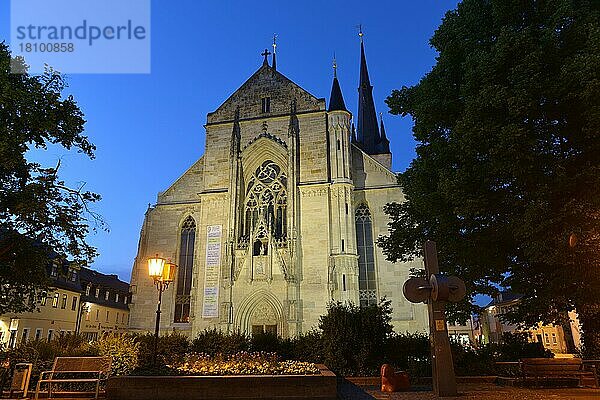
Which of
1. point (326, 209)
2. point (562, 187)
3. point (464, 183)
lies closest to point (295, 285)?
point (326, 209)

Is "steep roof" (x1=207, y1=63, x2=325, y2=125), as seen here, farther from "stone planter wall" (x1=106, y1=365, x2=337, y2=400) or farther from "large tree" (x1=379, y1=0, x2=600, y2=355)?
"stone planter wall" (x1=106, y1=365, x2=337, y2=400)

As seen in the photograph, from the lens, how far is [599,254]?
9781mm

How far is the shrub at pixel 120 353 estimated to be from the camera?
10.0 meters

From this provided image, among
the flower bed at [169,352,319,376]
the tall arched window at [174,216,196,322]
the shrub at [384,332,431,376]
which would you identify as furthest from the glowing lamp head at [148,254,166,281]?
the tall arched window at [174,216,196,322]

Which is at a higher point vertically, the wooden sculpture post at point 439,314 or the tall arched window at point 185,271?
the tall arched window at point 185,271

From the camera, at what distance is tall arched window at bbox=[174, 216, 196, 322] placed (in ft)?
83.5

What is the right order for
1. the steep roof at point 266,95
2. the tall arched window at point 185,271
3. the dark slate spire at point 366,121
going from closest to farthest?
the tall arched window at point 185,271 < the steep roof at point 266,95 < the dark slate spire at point 366,121

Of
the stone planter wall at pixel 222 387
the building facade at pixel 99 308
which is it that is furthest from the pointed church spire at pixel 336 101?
the building facade at pixel 99 308

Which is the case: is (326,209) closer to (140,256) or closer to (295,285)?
(295,285)

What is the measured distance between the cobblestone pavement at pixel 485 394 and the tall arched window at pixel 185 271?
1711 centimetres

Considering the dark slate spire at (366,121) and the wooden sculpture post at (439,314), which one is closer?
the wooden sculpture post at (439,314)

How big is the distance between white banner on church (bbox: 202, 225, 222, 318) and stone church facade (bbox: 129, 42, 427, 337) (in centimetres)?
6

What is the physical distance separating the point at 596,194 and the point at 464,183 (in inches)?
115

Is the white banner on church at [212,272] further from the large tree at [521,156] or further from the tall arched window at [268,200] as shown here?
the large tree at [521,156]
